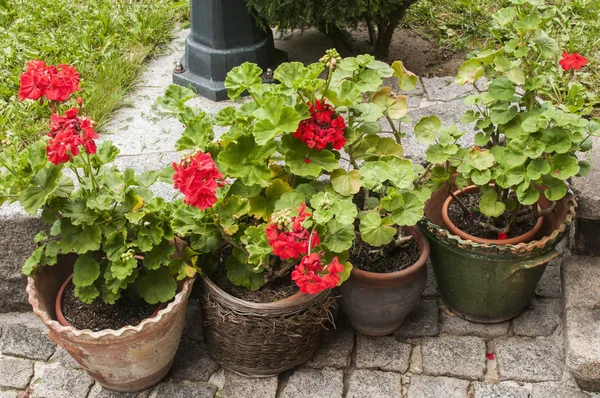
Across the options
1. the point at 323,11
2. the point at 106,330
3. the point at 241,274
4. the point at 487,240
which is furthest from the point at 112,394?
the point at 323,11

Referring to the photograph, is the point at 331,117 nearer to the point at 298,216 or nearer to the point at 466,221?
the point at 298,216

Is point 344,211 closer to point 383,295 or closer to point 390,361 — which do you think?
point 383,295

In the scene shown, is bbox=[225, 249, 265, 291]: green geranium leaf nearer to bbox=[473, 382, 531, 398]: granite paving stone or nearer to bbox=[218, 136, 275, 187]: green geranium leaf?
bbox=[218, 136, 275, 187]: green geranium leaf

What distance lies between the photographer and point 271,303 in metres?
2.92

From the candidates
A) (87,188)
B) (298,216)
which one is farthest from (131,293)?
(298,216)

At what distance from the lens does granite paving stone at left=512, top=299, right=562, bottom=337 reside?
3.33 meters

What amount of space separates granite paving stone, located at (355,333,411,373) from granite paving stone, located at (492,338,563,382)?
0.40 meters

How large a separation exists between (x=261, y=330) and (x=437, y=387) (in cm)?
78

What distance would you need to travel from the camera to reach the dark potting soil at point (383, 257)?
3.20 metres

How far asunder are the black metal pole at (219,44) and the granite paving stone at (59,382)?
1738mm

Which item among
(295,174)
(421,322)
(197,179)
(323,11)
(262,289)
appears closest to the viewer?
(197,179)

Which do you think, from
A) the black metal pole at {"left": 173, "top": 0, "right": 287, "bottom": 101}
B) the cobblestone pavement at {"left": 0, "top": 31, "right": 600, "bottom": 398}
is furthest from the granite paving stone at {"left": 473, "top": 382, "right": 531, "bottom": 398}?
the black metal pole at {"left": 173, "top": 0, "right": 287, "bottom": 101}

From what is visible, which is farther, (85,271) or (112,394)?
(112,394)

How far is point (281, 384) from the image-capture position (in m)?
3.21
